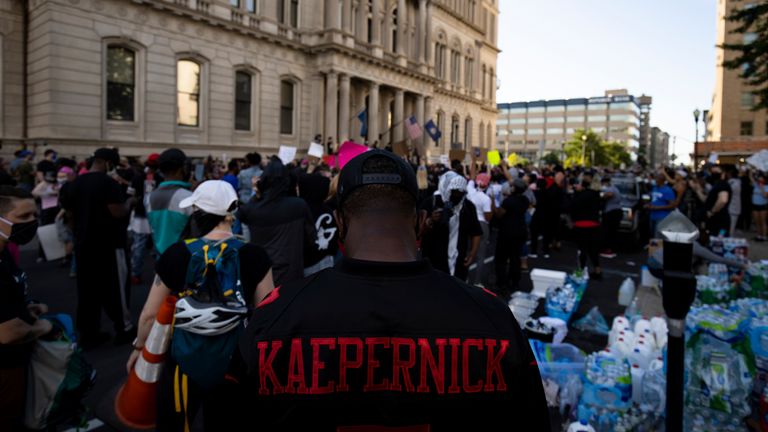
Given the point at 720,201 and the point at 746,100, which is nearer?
the point at 720,201

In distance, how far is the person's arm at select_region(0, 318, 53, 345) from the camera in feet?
8.78

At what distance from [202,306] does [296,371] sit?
4.88 feet

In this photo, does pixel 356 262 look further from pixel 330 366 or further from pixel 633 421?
pixel 633 421

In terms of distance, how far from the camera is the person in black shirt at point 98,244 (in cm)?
545

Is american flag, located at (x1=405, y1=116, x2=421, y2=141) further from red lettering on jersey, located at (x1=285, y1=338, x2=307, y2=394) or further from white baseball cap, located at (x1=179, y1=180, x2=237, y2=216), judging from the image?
red lettering on jersey, located at (x1=285, y1=338, x2=307, y2=394)

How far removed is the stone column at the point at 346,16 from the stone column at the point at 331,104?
295cm

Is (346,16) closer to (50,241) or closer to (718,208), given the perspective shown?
(718,208)

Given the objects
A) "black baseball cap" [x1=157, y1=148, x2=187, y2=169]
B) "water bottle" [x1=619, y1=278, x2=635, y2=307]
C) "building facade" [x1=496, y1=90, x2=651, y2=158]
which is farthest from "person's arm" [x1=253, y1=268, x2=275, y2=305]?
"building facade" [x1=496, y1=90, x2=651, y2=158]

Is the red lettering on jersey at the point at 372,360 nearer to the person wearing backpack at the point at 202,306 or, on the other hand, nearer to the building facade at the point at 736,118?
the person wearing backpack at the point at 202,306

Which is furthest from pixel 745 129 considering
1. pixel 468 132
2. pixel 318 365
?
pixel 318 365

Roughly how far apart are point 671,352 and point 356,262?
232 centimetres

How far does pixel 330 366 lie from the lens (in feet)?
4.33

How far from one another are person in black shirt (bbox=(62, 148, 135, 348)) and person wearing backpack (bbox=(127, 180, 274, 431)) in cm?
299

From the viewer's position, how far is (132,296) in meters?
7.72
